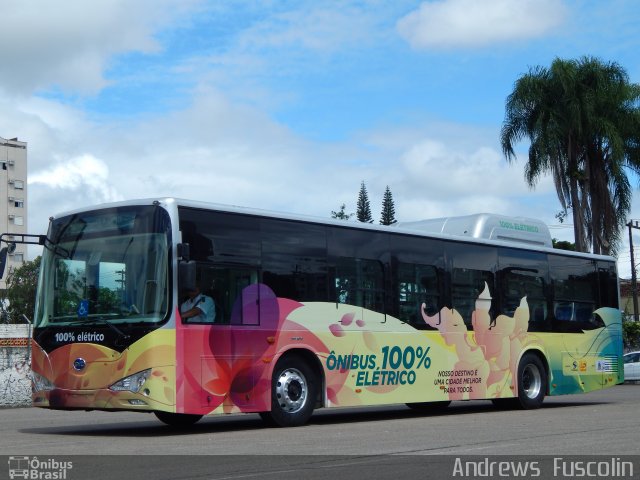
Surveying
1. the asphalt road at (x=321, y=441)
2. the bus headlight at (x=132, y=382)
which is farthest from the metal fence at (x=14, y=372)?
the bus headlight at (x=132, y=382)

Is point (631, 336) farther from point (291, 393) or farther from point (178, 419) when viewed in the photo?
point (178, 419)

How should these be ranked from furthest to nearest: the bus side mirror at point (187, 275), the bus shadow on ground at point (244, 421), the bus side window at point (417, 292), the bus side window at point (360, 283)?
the bus side window at point (417, 292), the bus side window at point (360, 283), the bus shadow on ground at point (244, 421), the bus side mirror at point (187, 275)

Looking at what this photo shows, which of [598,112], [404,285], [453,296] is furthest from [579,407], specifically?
[598,112]

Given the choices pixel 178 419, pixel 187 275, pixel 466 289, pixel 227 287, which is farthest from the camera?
pixel 466 289

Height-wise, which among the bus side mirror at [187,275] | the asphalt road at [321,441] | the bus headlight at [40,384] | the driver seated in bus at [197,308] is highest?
the bus side mirror at [187,275]

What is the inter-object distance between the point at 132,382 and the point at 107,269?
5.42 ft

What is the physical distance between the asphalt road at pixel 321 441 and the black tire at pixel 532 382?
3.39 feet

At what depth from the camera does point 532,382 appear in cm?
2141

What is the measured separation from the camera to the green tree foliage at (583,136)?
43.3 metres

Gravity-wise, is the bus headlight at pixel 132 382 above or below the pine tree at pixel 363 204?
below
